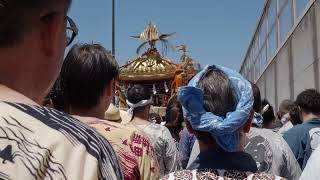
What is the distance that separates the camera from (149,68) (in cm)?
2905

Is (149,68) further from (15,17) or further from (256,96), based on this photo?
(15,17)

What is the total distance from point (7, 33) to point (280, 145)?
2.13 meters

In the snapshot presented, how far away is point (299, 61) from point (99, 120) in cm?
877

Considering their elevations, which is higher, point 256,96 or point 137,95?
point 256,96

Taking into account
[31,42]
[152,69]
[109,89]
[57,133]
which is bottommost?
[152,69]

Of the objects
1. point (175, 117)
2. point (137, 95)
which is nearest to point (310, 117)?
point (137, 95)

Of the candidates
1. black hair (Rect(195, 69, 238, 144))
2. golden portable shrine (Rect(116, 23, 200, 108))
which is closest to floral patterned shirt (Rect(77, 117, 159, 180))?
black hair (Rect(195, 69, 238, 144))

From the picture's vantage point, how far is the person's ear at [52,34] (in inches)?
42.9

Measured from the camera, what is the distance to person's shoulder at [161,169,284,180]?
6.15ft

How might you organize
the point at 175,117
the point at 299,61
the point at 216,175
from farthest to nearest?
1. the point at 299,61
2. the point at 175,117
3. the point at 216,175

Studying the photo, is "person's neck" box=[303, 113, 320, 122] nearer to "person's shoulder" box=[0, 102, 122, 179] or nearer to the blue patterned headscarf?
the blue patterned headscarf

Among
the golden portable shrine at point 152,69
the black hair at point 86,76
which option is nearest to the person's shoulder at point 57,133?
the black hair at point 86,76

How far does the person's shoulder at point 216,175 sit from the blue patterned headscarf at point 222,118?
0.30ft

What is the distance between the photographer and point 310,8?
8.61 m
